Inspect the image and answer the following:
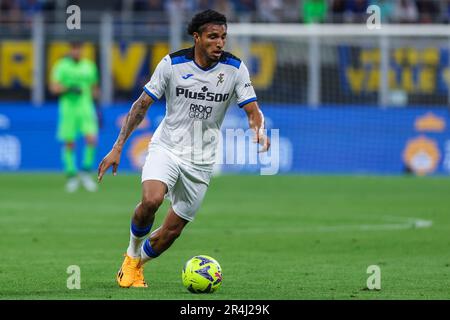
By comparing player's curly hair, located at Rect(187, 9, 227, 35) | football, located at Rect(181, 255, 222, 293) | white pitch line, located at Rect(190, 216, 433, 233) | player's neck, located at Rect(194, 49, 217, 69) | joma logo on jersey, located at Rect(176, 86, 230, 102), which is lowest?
white pitch line, located at Rect(190, 216, 433, 233)

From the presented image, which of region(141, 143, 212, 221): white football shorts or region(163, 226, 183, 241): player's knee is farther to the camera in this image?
region(163, 226, 183, 241): player's knee

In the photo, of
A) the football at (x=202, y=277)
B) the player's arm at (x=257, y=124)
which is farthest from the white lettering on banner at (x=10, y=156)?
the football at (x=202, y=277)

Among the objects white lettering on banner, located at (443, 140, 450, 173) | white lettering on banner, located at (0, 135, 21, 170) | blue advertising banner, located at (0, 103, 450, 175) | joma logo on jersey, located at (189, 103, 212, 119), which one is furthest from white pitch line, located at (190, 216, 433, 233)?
white lettering on banner, located at (0, 135, 21, 170)

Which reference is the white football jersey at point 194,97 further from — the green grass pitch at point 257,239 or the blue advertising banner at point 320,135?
the blue advertising banner at point 320,135

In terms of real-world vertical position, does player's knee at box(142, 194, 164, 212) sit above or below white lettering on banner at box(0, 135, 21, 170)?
above

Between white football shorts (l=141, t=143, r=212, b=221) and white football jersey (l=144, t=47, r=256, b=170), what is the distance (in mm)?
66

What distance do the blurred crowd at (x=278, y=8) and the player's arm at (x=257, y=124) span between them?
17.2 meters

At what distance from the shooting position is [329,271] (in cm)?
1073

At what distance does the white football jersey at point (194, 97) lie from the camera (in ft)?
31.2

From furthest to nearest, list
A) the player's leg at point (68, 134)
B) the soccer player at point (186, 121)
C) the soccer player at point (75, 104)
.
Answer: the player's leg at point (68, 134) → the soccer player at point (75, 104) → the soccer player at point (186, 121)

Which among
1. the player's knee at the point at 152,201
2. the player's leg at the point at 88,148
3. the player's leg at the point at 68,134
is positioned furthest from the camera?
the player's leg at the point at 68,134

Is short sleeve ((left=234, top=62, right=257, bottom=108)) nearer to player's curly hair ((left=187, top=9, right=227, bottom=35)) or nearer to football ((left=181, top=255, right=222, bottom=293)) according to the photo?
player's curly hair ((left=187, top=9, right=227, bottom=35))

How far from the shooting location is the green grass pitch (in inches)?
371
